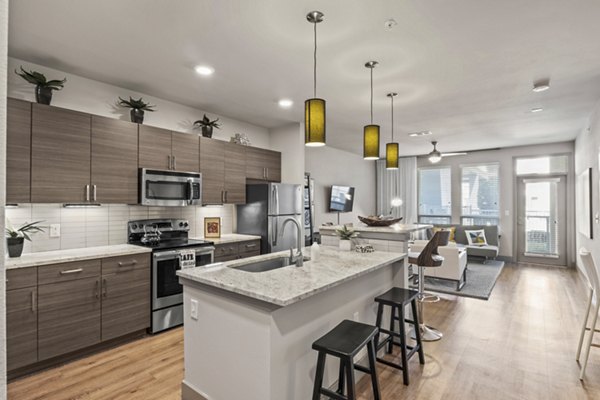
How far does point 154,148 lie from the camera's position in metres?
3.69

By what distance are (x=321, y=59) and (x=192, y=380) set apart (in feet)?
9.32

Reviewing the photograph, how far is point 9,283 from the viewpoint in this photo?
8.18ft

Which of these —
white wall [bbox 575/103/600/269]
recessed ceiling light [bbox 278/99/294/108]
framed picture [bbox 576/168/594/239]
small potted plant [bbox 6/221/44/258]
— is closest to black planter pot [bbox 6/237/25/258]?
small potted plant [bbox 6/221/44/258]

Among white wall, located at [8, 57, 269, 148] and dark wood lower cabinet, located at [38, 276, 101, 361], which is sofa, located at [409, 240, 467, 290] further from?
dark wood lower cabinet, located at [38, 276, 101, 361]

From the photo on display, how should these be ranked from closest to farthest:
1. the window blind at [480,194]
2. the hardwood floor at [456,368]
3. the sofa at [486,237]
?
the hardwood floor at [456,368]
the sofa at [486,237]
the window blind at [480,194]

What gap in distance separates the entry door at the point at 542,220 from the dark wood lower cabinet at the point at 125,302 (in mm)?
8049

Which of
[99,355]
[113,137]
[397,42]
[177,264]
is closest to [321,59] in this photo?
[397,42]

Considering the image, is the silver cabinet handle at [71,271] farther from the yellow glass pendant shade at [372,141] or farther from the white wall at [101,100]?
the yellow glass pendant shade at [372,141]

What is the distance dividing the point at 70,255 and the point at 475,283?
5.86m

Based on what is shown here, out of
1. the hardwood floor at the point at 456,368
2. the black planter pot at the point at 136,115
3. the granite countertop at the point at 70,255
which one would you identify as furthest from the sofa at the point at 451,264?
the black planter pot at the point at 136,115

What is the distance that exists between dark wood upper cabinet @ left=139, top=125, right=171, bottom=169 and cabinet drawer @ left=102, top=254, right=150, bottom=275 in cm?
103

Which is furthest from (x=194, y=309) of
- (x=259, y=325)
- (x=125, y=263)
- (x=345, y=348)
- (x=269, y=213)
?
(x=269, y=213)

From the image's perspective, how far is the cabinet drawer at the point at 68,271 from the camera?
2.67 m

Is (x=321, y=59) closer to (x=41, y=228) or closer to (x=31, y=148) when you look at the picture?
(x=31, y=148)
